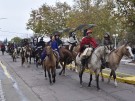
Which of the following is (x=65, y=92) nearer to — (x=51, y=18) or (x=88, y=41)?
(x=88, y=41)

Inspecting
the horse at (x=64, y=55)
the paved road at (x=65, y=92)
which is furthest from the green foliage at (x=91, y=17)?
the paved road at (x=65, y=92)

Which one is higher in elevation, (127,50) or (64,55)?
(127,50)

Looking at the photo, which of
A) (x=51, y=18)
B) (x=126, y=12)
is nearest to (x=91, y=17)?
(x=126, y=12)

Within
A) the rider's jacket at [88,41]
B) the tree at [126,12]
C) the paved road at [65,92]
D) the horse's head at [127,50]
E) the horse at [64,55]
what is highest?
the tree at [126,12]

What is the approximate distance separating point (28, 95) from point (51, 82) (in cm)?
359

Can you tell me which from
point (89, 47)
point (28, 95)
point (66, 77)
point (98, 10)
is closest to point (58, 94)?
point (28, 95)

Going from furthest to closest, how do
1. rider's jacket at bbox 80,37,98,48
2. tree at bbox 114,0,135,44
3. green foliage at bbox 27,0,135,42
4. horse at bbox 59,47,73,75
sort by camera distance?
green foliage at bbox 27,0,135,42 → tree at bbox 114,0,135,44 → horse at bbox 59,47,73,75 → rider's jacket at bbox 80,37,98,48

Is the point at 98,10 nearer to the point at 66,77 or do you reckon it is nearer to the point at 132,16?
the point at 132,16

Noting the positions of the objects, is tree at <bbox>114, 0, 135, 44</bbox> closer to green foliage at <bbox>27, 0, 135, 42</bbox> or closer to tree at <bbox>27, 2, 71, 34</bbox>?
green foliage at <bbox>27, 0, 135, 42</bbox>

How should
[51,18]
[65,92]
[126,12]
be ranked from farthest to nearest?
[51,18]
[126,12]
[65,92]

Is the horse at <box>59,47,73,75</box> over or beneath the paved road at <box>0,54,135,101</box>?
over

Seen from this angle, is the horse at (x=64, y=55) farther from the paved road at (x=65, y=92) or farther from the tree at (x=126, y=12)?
the tree at (x=126, y=12)

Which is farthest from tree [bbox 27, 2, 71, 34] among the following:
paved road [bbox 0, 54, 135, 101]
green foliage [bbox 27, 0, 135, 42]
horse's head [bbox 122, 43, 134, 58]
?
horse's head [bbox 122, 43, 134, 58]

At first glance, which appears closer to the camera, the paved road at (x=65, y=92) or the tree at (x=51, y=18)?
the paved road at (x=65, y=92)
